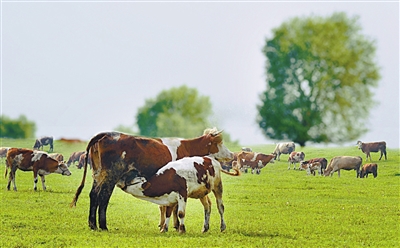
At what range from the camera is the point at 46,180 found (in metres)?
18.9

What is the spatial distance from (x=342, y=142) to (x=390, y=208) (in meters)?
14.0

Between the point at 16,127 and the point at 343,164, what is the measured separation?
11518mm

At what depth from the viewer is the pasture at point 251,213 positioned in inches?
471

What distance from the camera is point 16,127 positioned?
23.2 m

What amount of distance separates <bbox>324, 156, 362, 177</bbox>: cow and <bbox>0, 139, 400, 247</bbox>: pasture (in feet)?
0.71

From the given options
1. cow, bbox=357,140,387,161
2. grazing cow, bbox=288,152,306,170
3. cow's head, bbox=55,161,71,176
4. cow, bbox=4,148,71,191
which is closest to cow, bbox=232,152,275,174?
grazing cow, bbox=288,152,306,170

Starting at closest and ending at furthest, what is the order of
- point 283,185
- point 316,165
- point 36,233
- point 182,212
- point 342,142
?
1. point 182,212
2. point 36,233
3. point 283,185
4. point 316,165
5. point 342,142

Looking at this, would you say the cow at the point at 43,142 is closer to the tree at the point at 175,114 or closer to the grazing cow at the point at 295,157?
the tree at the point at 175,114

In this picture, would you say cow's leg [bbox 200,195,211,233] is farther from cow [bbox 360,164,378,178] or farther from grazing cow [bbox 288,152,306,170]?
cow [bbox 360,164,378,178]

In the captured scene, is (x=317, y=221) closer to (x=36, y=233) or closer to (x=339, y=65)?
(x=36, y=233)

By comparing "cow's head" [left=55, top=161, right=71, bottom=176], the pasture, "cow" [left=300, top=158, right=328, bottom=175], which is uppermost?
"cow" [left=300, top=158, right=328, bottom=175]

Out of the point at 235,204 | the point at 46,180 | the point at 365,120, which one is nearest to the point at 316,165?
the point at 235,204

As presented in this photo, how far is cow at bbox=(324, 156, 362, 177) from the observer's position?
64.4 feet

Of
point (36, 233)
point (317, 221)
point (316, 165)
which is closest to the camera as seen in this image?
point (36, 233)
